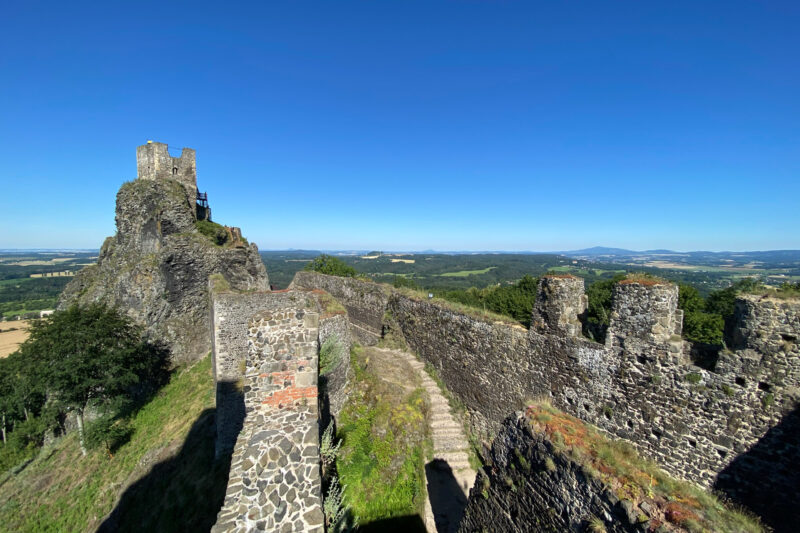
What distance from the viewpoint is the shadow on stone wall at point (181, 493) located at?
8914 mm

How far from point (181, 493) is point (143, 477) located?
280cm

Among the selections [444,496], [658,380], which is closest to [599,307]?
[658,380]

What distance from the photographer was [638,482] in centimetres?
328

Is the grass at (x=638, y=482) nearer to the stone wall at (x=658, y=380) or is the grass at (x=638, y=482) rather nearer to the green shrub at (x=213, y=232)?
the stone wall at (x=658, y=380)

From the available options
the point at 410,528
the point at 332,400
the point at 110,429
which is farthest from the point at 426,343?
the point at 110,429

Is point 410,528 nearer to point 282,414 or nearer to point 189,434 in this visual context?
point 282,414

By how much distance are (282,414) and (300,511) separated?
1154mm

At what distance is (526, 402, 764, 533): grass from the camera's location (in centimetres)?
292

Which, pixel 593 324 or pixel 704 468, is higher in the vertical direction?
pixel 593 324

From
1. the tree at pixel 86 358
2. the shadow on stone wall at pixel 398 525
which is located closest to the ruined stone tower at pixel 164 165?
the tree at pixel 86 358

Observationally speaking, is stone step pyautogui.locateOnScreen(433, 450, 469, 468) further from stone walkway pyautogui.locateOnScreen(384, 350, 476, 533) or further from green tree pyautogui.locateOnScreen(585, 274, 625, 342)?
green tree pyautogui.locateOnScreen(585, 274, 625, 342)

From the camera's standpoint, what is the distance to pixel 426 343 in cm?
1289

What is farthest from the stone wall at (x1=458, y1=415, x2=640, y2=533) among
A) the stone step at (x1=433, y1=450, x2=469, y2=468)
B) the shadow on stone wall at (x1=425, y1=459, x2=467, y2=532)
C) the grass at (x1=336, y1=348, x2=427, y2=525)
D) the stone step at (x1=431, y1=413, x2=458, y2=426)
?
the stone step at (x1=431, y1=413, x2=458, y2=426)

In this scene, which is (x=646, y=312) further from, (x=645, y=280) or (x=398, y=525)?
(x=398, y=525)
